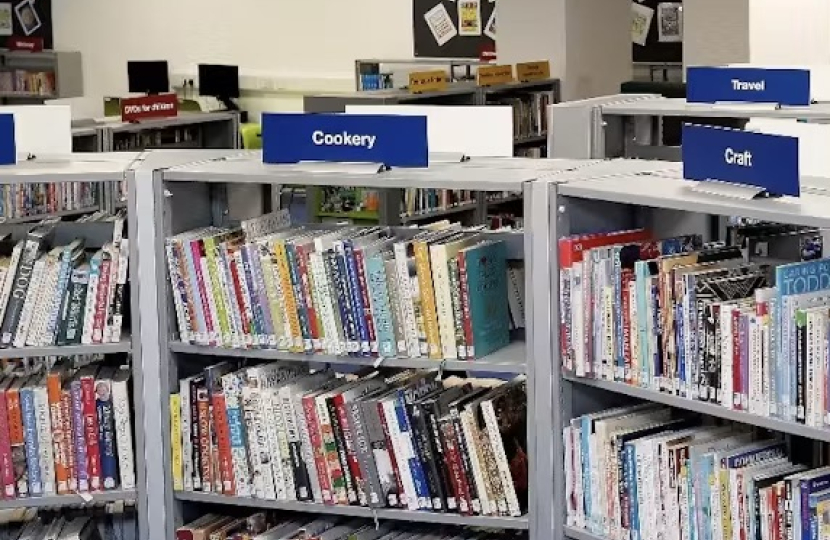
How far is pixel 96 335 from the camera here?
369cm

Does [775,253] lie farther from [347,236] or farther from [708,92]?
[708,92]

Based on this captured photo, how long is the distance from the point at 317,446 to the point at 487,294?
0.55m

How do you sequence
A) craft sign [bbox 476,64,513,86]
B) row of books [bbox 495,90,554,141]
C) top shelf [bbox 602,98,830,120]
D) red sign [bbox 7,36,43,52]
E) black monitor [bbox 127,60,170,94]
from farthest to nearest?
1. red sign [bbox 7,36,43,52]
2. black monitor [bbox 127,60,170,94]
3. row of books [bbox 495,90,554,141]
4. craft sign [bbox 476,64,513,86]
5. top shelf [bbox 602,98,830,120]

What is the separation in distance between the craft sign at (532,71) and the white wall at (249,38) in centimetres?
266

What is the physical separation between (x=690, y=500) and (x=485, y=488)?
57 cm

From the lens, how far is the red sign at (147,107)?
28.3ft

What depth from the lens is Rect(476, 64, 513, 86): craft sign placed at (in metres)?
9.61

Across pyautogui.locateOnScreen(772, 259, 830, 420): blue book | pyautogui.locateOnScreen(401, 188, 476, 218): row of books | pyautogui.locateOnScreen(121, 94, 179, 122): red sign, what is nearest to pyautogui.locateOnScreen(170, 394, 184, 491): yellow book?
pyautogui.locateOnScreen(772, 259, 830, 420): blue book

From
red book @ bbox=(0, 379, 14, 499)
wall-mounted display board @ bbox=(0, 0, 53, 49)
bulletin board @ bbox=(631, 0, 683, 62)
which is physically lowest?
red book @ bbox=(0, 379, 14, 499)

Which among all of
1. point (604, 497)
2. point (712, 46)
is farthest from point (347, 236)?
point (712, 46)

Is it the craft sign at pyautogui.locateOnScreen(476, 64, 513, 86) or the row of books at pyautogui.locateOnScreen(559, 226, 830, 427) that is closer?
the row of books at pyautogui.locateOnScreen(559, 226, 830, 427)

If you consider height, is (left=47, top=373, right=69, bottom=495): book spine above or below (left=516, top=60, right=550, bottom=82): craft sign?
below

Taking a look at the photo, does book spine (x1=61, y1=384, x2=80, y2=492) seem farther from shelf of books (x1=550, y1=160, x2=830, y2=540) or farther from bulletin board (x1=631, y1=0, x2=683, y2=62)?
bulletin board (x1=631, y1=0, x2=683, y2=62)

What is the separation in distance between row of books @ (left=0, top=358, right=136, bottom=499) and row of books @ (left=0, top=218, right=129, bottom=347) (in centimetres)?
12
